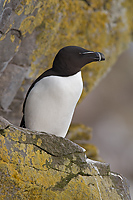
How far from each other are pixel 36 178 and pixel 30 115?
0.82 metres

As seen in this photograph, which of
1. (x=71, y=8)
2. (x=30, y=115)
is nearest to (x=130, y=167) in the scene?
(x=71, y=8)

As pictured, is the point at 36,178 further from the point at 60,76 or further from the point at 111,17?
the point at 111,17

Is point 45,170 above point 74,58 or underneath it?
underneath

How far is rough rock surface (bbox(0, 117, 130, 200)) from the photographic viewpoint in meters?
1.70

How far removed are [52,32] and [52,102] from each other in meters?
1.06

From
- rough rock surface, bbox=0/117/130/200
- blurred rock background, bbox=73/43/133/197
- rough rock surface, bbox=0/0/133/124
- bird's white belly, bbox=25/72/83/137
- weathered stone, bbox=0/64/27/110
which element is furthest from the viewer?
blurred rock background, bbox=73/43/133/197

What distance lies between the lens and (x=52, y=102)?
→ 2.39 m

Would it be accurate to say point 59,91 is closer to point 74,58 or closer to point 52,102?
point 52,102

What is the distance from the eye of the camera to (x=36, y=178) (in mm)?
1768

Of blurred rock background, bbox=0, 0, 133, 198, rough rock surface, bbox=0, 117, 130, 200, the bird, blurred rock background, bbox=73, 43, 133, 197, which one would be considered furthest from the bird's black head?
blurred rock background, bbox=73, 43, 133, 197

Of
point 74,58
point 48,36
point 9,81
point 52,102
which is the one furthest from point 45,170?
point 48,36

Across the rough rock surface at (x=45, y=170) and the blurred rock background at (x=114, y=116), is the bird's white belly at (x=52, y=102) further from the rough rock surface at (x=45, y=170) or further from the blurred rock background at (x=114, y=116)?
the blurred rock background at (x=114, y=116)

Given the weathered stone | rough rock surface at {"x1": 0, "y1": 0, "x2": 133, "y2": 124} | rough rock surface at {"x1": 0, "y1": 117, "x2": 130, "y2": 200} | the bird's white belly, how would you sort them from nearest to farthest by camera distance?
rough rock surface at {"x1": 0, "y1": 117, "x2": 130, "y2": 200} < the bird's white belly < rough rock surface at {"x1": 0, "y1": 0, "x2": 133, "y2": 124} < the weathered stone

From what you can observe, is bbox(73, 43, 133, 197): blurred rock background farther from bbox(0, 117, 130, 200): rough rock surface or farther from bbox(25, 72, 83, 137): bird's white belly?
bbox(0, 117, 130, 200): rough rock surface
